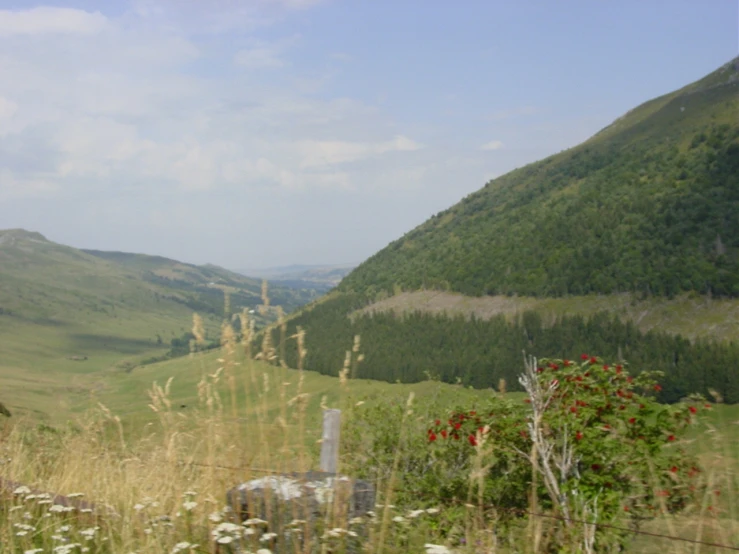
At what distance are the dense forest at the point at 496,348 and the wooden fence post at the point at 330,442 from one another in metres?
73.9

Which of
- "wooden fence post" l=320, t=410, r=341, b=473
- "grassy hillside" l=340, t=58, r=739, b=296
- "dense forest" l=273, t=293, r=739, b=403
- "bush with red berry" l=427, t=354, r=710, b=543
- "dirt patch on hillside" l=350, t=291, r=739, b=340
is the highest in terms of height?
"grassy hillside" l=340, t=58, r=739, b=296

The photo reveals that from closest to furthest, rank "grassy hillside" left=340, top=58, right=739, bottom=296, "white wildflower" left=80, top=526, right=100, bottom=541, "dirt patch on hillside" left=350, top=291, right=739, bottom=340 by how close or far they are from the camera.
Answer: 1. "white wildflower" left=80, top=526, right=100, bottom=541
2. "dirt patch on hillside" left=350, top=291, right=739, bottom=340
3. "grassy hillside" left=340, top=58, right=739, bottom=296

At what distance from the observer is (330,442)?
16.9ft

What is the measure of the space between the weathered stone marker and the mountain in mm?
73749

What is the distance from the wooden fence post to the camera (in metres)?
5.14

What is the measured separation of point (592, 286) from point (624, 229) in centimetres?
1721

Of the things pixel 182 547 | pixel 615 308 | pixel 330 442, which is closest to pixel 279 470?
pixel 330 442

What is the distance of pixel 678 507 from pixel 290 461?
5173mm

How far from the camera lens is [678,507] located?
7.77m

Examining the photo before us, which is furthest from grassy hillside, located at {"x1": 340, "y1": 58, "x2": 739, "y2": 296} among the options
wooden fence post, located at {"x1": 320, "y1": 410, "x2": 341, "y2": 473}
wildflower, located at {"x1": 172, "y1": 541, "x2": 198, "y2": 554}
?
wildflower, located at {"x1": 172, "y1": 541, "x2": 198, "y2": 554}

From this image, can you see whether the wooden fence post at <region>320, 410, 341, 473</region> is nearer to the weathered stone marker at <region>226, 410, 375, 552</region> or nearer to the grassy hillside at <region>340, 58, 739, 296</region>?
the weathered stone marker at <region>226, 410, 375, 552</region>

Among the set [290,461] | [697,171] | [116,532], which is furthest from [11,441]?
[697,171]

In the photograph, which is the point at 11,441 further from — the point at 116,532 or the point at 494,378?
the point at 494,378

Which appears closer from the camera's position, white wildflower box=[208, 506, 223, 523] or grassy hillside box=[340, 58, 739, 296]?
white wildflower box=[208, 506, 223, 523]
